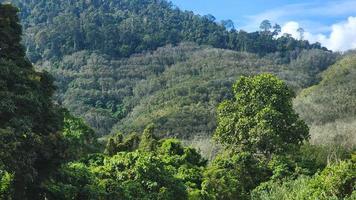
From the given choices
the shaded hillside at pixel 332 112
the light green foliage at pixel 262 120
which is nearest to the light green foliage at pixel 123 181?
the light green foliage at pixel 262 120

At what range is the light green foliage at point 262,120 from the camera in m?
35.3

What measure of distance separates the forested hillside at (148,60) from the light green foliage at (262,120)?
4250cm

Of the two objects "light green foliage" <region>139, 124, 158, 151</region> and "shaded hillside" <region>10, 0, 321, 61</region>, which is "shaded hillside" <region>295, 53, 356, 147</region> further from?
"shaded hillside" <region>10, 0, 321, 61</region>

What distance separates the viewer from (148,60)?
13325 cm

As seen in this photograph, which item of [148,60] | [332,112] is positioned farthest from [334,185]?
[148,60]

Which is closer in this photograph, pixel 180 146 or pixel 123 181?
pixel 123 181

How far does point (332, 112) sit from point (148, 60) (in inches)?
2905

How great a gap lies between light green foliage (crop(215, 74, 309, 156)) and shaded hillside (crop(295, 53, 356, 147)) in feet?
46.9

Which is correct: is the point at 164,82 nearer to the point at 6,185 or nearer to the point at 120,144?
the point at 120,144

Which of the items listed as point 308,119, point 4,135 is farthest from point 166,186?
point 308,119

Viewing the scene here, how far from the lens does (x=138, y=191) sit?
21625 mm

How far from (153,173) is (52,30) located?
122204 millimetres

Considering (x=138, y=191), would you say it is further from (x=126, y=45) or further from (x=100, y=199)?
(x=126, y=45)

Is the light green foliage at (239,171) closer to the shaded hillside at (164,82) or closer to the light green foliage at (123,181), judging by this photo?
the light green foliage at (123,181)
